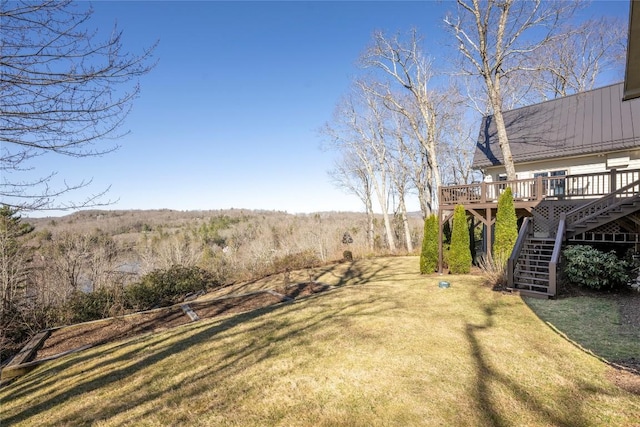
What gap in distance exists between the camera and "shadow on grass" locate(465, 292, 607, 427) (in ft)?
10.4

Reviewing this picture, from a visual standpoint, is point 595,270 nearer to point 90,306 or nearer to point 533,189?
point 533,189

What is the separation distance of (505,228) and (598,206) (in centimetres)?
266

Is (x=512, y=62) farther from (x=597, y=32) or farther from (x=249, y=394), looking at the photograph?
(x=249, y=394)

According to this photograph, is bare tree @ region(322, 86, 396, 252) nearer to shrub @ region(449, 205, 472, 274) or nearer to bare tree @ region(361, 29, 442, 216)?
bare tree @ region(361, 29, 442, 216)

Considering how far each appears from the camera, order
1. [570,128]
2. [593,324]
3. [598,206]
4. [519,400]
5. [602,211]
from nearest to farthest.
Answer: [519,400]
[593,324]
[602,211]
[598,206]
[570,128]

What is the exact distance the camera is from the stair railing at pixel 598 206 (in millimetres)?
8594

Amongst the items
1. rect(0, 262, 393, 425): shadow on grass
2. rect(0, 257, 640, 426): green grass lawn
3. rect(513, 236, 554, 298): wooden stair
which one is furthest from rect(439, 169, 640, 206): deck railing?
rect(0, 262, 393, 425): shadow on grass

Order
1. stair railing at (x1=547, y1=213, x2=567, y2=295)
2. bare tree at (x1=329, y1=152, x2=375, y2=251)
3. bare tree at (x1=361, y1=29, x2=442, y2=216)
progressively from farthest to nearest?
bare tree at (x1=329, y1=152, x2=375, y2=251)
bare tree at (x1=361, y1=29, x2=442, y2=216)
stair railing at (x1=547, y1=213, x2=567, y2=295)

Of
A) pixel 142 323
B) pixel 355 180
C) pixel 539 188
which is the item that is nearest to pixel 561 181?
pixel 539 188

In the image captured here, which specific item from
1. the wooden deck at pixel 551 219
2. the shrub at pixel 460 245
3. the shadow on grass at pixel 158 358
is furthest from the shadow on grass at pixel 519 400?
the shrub at pixel 460 245

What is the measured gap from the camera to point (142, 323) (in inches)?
314

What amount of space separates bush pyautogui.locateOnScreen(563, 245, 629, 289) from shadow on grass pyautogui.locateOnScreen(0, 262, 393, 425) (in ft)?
16.9

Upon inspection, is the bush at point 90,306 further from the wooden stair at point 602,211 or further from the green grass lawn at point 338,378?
the wooden stair at point 602,211

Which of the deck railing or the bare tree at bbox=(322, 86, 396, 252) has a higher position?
the bare tree at bbox=(322, 86, 396, 252)
